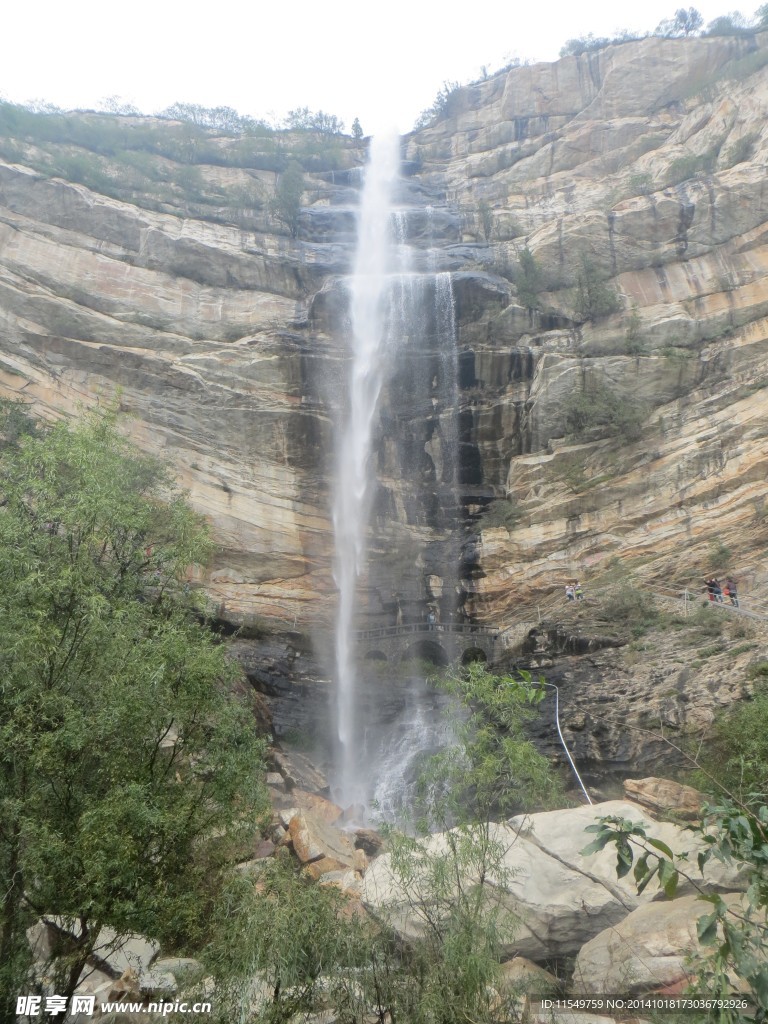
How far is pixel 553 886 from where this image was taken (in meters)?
9.09

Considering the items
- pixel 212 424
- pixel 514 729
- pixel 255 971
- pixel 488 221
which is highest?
pixel 488 221

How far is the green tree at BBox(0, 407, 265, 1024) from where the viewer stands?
580 centimetres

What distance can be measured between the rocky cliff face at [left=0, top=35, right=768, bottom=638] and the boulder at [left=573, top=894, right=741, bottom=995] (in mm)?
11754

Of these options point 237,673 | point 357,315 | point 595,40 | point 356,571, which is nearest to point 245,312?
point 357,315

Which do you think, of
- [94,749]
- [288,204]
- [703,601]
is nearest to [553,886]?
[94,749]

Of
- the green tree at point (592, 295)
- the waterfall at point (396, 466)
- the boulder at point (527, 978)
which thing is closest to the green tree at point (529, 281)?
the green tree at point (592, 295)

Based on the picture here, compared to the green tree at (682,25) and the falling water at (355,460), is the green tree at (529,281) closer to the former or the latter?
the falling water at (355,460)

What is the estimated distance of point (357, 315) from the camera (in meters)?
25.9

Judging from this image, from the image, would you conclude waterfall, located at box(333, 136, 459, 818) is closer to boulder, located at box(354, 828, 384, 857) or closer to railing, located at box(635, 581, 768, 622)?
boulder, located at box(354, 828, 384, 857)

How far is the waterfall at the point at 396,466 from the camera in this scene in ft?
61.9

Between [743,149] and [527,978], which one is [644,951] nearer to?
[527,978]

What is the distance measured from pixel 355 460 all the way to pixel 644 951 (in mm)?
17993

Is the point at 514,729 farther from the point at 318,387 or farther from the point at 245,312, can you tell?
the point at 245,312

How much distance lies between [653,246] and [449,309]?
8.07m
